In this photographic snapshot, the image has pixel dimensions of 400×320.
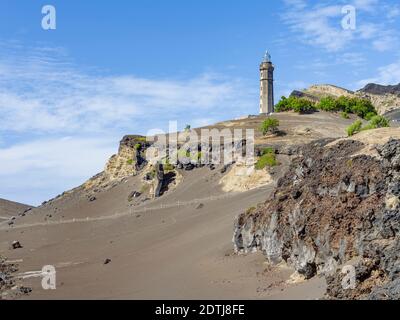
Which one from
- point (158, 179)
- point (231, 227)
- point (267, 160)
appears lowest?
point (231, 227)

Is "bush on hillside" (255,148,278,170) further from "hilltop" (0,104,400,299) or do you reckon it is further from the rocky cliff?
the rocky cliff

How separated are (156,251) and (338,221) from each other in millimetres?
21740

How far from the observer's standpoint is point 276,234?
33.1 m

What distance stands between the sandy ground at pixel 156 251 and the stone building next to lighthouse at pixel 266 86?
3092 cm

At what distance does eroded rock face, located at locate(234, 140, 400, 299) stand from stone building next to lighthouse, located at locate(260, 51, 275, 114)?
6295 cm

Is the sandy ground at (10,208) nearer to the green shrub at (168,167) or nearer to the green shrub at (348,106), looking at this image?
the green shrub at (168,167)

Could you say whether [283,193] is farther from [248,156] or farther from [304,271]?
[248,156]

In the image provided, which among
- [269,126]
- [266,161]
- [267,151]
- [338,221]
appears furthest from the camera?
[269,126]

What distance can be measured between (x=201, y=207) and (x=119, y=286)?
24.1 metres

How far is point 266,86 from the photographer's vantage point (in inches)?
4018

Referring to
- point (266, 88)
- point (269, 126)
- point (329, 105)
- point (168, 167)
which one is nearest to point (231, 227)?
point (168, 167)
